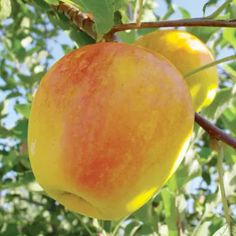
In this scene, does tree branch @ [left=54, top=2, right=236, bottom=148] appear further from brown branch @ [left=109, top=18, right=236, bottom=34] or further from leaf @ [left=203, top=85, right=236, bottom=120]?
leaf @ [left=203, top=85, right=236, bottom=120]

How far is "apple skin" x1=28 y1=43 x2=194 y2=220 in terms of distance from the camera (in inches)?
34.9

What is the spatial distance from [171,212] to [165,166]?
79 centimetres

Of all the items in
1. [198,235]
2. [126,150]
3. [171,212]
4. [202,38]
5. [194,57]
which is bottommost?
[198,235]

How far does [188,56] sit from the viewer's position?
1.34 m

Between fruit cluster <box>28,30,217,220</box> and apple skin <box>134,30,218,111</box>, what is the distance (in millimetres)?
358

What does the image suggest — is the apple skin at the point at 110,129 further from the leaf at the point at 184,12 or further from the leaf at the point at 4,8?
the leaf at the point at 184,12

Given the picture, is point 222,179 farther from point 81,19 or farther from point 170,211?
Answer: point 170,211

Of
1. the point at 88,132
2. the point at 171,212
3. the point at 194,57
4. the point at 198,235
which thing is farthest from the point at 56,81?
the point at 198,235

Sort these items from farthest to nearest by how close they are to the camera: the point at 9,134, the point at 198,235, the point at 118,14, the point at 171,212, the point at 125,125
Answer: the point at 9,134 < the point at 198,235 < the point at 171,212 < the point at 118,14 < the point at 125,125

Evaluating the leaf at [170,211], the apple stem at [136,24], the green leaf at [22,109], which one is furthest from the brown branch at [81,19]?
the leaf at [170,211]

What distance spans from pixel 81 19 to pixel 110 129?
456mm

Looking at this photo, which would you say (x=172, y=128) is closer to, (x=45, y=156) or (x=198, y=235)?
(x=45, y=156)

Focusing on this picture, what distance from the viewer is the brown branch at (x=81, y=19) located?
1.25 meters

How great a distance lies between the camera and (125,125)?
884 millimetres
